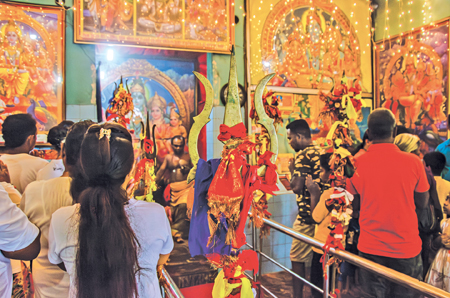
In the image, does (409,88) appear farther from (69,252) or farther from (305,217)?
(69,252)

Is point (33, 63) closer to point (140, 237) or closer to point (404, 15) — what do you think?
point (140, 237)

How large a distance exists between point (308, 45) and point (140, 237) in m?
4.54

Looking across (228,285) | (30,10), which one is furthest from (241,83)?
(228,285)

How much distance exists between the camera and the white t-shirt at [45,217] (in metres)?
1.50

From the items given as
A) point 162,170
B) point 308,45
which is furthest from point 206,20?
point 162,170

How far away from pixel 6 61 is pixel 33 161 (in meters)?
2.23

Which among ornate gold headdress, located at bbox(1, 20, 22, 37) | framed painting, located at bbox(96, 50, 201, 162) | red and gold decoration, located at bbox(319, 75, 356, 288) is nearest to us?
red and gold decoration, located at bbox(319, 75, 356, 288)

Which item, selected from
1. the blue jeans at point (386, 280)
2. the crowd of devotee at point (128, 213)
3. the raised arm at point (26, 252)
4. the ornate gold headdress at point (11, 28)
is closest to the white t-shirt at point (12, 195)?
the crowd of devotee at point (128, 213)

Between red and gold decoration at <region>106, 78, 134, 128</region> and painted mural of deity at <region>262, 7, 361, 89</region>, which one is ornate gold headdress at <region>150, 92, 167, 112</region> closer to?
painted mural of deity at <region>262, 7, 361, 89</region>

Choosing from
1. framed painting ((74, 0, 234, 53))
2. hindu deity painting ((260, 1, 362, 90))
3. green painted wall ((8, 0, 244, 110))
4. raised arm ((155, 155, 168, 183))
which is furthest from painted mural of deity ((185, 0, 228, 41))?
raised arm ((155, 155, 168, 183))

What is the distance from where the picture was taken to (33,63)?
3.87 meters

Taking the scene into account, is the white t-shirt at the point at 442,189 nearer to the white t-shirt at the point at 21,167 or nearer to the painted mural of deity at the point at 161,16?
the white t-shirt at the point at 21,167

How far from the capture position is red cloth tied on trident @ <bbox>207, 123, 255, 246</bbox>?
113 centimetres

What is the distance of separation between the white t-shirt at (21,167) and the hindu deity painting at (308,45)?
137 inches
